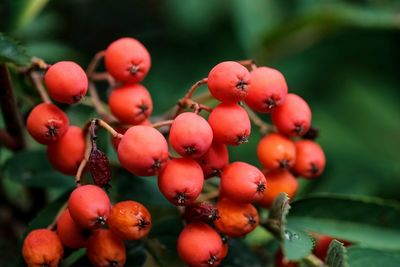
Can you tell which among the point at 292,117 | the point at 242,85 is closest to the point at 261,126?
the point at 292,117

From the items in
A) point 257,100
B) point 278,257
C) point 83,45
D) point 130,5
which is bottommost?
point 278,257

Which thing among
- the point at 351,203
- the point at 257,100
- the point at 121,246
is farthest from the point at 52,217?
the point at 351,203

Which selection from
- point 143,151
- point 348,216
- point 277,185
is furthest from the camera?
point 348,216

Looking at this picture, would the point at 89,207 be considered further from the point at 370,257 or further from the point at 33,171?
the point at 370,257

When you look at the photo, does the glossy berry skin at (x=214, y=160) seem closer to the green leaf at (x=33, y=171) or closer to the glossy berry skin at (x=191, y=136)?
the glossy berry skin at (x=191, y=136)

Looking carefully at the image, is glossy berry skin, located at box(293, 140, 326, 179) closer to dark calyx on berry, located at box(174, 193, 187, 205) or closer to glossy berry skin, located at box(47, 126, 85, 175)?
dark calyx on berry, located at box(174, 193, 187, 205)

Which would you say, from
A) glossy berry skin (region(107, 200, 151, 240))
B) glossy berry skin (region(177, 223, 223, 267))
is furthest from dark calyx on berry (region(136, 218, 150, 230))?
glossy berry skin (region(177, 223, 223, 267))

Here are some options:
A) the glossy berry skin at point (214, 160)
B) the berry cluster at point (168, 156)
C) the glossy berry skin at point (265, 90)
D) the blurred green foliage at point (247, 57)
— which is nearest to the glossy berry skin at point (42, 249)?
the berry cluster at point (168, 156)

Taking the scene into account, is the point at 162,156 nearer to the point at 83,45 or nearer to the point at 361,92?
the point at 83,45
